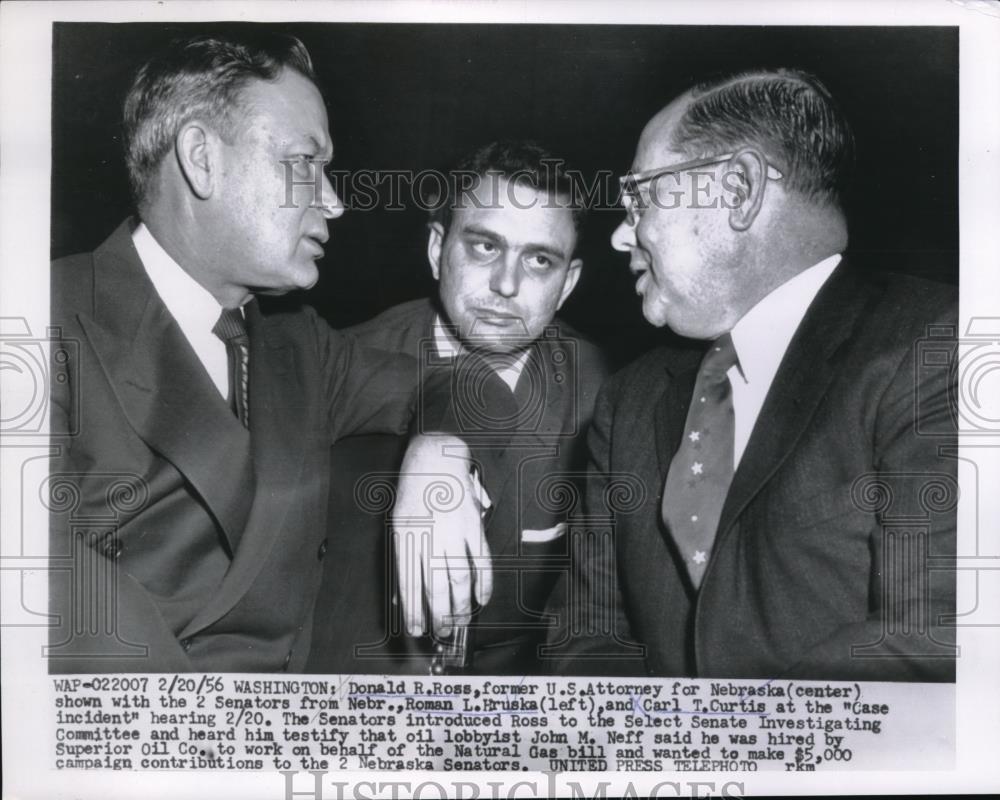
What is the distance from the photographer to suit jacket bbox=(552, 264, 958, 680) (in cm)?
229

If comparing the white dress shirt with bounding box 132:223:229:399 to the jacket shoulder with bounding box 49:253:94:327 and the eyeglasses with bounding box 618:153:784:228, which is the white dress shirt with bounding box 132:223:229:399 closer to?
the jacket shoulder with bounding box 49:253:94:327

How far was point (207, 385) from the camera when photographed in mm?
2359

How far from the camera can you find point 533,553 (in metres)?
2.40

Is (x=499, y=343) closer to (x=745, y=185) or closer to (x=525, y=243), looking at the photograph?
(x=525, y=243)

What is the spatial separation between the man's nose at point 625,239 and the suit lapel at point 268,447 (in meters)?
0.77

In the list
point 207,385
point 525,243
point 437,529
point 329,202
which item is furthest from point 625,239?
point 207,385

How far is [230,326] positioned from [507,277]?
64 cm

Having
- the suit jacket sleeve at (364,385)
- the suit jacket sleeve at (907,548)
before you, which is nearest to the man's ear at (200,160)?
the suit jacket sleeve at (364,385)

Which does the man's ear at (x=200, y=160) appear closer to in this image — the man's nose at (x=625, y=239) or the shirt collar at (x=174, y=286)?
the shirt collar at (x=174, y=286)

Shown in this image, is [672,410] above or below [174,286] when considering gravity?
below

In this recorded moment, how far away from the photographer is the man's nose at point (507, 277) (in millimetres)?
2365

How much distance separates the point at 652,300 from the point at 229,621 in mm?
1209

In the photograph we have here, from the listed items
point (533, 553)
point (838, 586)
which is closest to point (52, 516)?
point (533, 553)

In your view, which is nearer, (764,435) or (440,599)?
(764,435)
